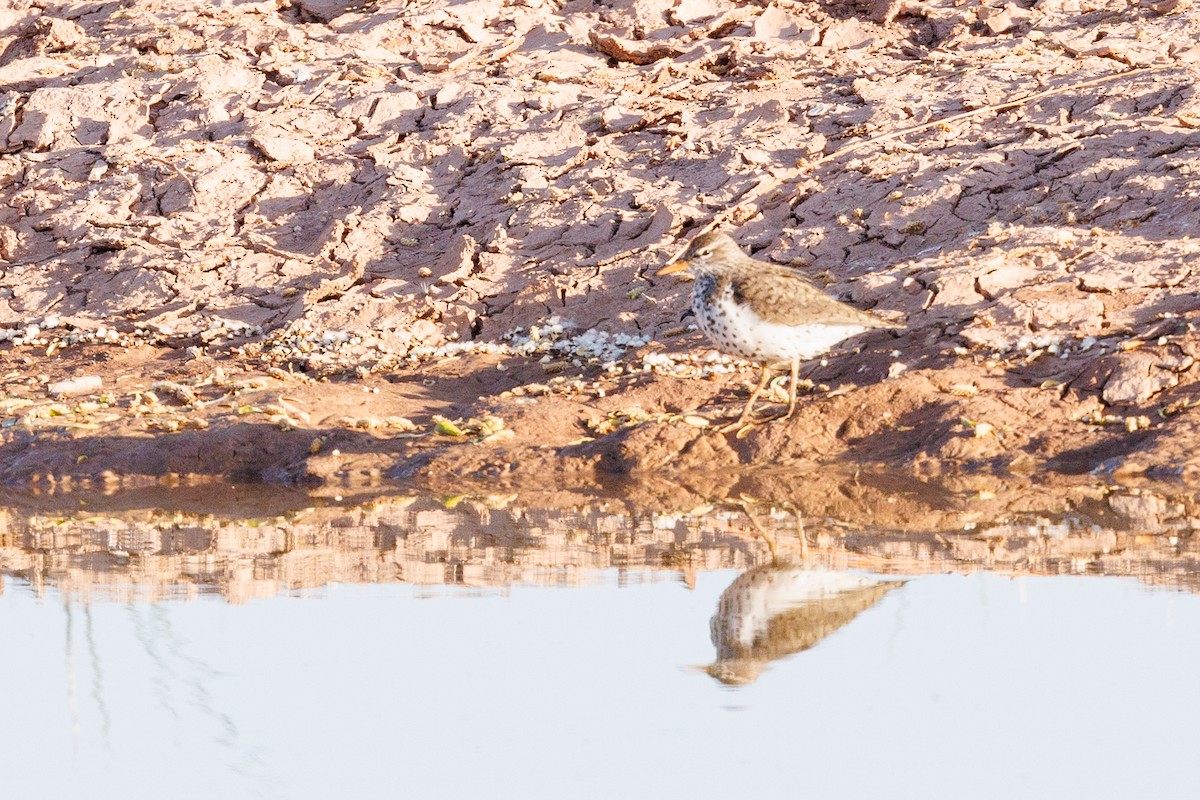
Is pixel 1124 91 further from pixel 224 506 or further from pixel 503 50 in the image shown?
pixel 224 506

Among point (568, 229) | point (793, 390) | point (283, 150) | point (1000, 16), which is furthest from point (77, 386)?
point (1000, 16)

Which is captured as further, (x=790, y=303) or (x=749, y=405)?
(x=749, y=405)

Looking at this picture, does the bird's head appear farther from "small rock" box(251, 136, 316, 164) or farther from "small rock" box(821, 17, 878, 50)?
"small rock" box(821, 17, 878, 50)

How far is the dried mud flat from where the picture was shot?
26.4 feet

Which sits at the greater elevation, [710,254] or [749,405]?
[710,254]

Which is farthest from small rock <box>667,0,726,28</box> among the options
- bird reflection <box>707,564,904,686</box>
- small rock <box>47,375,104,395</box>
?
bird reflection <box>707,564,904,686</box>

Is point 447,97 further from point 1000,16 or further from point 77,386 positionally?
point 1000,16

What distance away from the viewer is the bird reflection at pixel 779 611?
14.9ft

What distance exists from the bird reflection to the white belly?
2.33 meters

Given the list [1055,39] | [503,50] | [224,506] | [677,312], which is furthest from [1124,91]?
[224,506]

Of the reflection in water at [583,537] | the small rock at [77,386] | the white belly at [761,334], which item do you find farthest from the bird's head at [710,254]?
the small rock at [77,386]

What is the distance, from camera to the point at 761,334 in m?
7.82

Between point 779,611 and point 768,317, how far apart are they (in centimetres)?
298

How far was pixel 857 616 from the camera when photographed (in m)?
4.91
